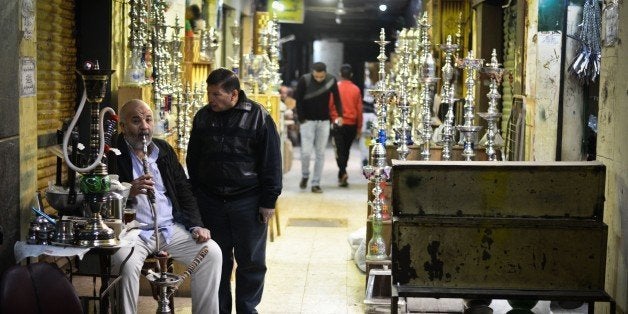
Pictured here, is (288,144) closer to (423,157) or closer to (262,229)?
(423,157)

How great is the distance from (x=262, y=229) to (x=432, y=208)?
1548mm

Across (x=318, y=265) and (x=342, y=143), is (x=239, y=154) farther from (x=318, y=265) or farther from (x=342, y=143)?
(x=342, y=143)

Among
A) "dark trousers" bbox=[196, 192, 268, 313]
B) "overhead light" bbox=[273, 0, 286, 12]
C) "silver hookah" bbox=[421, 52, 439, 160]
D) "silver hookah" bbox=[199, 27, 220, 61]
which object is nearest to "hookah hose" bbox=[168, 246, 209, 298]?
"dark trousers" bbox=[196, 192, 268, 313]

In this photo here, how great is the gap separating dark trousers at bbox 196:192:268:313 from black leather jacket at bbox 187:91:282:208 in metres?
0.07

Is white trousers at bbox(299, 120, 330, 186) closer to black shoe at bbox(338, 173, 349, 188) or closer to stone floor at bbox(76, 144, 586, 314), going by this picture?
stone floor at bbox(76, 144, 586, 314)

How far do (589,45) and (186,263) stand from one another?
3.99 metres

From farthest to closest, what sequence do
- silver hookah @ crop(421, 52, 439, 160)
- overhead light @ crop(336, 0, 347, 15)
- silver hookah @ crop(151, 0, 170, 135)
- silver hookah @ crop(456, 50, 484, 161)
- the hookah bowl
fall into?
1. overhead light @ crop(336, 0, 347, 15)
2. silver hookah @ crop(151, 0, 170, 135)
3. silver hookah @ crop(421, 52, 439, 160)
4. silver hookah @ crop(456, 50, 484, 161)
5. the hookah bowl

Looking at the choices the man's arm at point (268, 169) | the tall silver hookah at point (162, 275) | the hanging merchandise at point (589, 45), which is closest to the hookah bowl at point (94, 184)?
the tall silver hookah at point (162, 275)

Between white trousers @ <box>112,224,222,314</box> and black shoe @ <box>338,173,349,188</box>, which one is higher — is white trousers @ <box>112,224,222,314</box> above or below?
above

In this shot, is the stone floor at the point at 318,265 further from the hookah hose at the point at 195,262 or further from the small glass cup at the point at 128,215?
the small glass cup at the point at 128,215

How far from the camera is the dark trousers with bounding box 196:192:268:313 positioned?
6.32 meters

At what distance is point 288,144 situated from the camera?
15602mm

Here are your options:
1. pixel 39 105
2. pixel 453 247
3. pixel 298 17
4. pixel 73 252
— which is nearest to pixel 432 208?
pixel 453 247

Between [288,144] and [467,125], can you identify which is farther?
[288,144]
